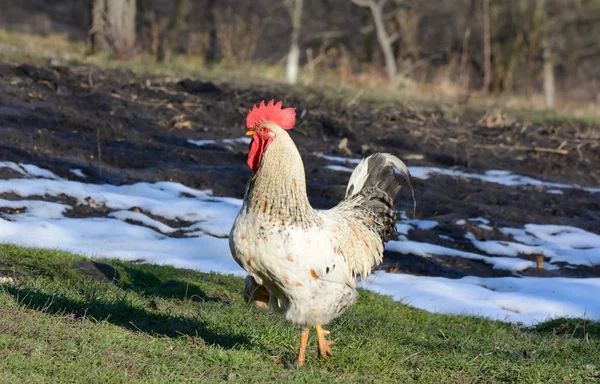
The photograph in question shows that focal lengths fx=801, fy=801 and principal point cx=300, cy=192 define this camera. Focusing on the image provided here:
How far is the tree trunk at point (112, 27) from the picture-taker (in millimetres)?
19266

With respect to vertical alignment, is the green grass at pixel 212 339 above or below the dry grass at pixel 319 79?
below

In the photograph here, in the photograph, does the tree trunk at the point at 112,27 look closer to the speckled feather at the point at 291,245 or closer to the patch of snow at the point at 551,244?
the patch of snow at the point at 551,244

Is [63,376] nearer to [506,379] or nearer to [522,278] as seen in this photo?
[506,379]

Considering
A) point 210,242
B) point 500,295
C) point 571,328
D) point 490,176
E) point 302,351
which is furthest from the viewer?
point 490,176

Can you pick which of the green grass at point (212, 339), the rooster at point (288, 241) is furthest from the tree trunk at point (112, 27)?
the rooster at point (288, 241)

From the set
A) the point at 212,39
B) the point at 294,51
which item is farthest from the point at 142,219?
the point at 212,39

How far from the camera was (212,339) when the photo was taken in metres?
5.59

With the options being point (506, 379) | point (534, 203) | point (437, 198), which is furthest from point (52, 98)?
point (506, 379)

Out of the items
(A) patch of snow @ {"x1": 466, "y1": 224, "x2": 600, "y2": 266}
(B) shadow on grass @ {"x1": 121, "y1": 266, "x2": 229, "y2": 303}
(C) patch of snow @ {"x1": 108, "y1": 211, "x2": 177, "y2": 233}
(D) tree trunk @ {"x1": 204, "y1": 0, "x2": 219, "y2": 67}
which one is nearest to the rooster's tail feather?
(B) shadow on grass @ {"x1": 121, "y1": 266, "x2": 229, "y2": 303}

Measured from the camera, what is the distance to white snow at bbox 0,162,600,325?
27.2 ft

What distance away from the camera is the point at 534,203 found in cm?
1168

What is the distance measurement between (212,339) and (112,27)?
599 inches

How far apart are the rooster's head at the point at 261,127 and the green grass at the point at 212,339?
1.29 metres

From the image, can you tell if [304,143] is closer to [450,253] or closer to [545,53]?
[450,253]
